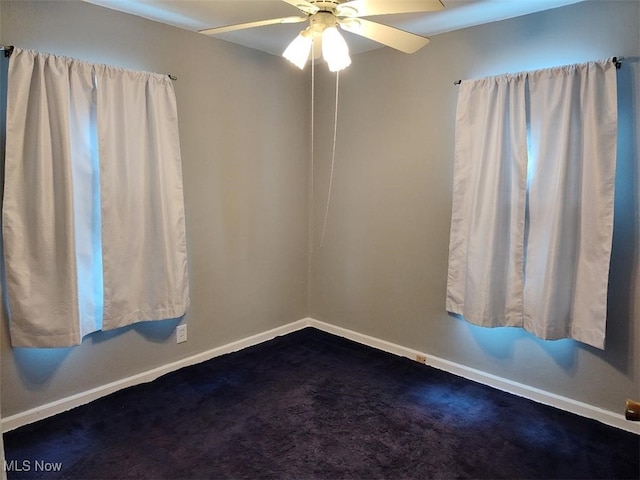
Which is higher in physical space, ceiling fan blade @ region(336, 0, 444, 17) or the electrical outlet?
ceiling fan blade @ region(336, 0, 444, 17)

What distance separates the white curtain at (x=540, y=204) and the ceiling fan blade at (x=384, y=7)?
115 centimetres

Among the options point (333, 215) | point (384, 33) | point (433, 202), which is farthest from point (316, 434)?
point (384, 33)

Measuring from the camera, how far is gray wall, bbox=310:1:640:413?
2.33 meters

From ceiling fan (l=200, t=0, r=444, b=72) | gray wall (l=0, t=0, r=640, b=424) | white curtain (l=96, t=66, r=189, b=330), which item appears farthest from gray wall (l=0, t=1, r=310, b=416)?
ceiling fan (l=200, t=0, r=444, b=72)

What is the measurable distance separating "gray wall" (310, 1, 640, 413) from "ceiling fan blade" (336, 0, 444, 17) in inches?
49.4

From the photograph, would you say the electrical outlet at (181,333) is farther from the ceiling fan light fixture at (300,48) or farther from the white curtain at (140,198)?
the ceiling fan light fixture at (300,48)

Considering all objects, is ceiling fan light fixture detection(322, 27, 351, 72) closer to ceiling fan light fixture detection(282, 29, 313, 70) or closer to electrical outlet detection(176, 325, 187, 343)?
ceiling fan light fixture detection(282, 29, 313, 70)

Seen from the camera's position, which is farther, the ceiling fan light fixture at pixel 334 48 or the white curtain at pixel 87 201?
the white curtain at pixel 87 201

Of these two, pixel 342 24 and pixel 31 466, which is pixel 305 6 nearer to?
pixel 342 24

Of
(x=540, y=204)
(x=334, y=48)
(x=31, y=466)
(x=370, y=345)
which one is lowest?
(x=31, y=466)

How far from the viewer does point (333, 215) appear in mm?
3705

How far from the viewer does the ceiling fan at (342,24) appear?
1652 mm

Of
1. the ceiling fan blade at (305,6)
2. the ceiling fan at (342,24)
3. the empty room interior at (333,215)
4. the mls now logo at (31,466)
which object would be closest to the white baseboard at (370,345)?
the empty room interior at (333,215)

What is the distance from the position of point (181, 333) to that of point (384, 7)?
7.90 ft
